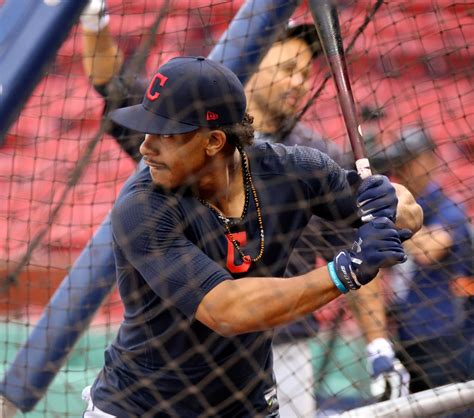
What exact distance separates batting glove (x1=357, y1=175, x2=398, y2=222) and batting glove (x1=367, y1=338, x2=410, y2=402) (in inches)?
46.4

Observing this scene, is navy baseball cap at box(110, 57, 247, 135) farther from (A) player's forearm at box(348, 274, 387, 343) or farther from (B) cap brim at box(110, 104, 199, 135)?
(A) player's forearm at box(348, 274, 387, 343)

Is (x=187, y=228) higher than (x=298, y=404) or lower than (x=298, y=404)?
higher

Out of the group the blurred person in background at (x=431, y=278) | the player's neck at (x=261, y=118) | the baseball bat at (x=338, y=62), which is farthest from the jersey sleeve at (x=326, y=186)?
the blurred person in background at (x=431, y=278)

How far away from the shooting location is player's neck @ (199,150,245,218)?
9.41 ft

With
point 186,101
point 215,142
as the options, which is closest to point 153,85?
point 186,101

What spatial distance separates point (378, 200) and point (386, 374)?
1.23 m

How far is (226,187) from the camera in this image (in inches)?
115

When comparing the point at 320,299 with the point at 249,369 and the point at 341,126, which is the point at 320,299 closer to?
Result: the point at 249,369

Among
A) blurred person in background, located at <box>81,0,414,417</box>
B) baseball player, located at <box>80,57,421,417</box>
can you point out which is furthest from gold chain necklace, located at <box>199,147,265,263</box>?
blurred person in background, located at <box>81,0,414,417</box>

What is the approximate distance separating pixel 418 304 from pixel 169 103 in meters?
1.66

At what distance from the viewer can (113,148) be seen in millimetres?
4336

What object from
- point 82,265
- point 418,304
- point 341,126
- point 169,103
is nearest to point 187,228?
point 169,103

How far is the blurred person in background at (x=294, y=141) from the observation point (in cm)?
373

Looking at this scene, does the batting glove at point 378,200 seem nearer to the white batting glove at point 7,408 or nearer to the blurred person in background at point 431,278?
the blurred person in background at point 431,278
